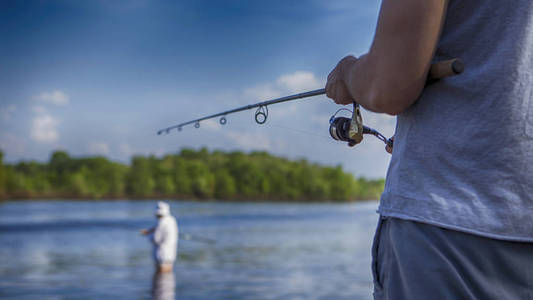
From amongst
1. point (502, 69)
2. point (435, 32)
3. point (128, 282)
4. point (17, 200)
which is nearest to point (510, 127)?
point (502, 69)

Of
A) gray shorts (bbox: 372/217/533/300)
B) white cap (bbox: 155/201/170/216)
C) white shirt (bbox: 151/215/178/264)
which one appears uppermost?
gray shorts (bbox: 372/217/533/300)

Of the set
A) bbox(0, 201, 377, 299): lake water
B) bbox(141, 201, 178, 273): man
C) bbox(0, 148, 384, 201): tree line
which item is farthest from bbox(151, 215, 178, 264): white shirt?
bbox(0, 148, 384, 201): tree line

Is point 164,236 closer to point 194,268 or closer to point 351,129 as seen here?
point 194,268

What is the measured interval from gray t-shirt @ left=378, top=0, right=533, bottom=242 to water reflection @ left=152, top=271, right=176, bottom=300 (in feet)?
39.0

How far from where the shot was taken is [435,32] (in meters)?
1.03

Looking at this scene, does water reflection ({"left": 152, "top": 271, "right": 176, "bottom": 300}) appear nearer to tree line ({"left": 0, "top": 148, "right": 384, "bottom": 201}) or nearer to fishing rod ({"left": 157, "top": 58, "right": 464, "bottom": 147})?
fishing rod ({"left": 157, "top": 58, "right": 464, "bottom": 147})

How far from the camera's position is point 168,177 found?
9988 cm

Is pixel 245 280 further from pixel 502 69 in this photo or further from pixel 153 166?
pixel 153 166

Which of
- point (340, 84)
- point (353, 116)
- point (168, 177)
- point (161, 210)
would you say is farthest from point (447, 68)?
point (168, 177)

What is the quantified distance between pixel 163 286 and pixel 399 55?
1361 cm

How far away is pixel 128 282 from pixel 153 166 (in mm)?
85812

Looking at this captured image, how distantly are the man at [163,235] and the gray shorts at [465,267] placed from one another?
1236 centimetres

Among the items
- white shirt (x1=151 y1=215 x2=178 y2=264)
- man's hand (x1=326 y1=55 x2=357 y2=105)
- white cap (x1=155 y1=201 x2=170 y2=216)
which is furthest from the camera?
white cap (x1=155 y1=201 x2=170 y2=216)

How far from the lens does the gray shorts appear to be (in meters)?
1.02
